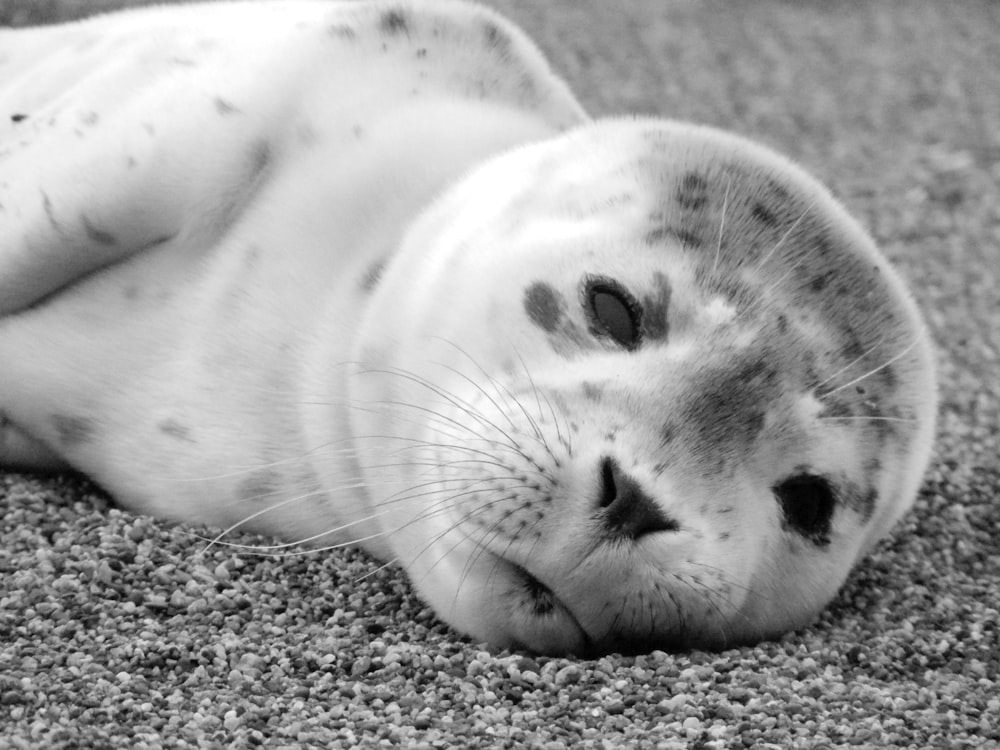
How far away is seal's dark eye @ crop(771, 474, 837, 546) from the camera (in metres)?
2.62

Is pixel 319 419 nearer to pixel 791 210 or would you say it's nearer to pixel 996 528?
pixel 791 210

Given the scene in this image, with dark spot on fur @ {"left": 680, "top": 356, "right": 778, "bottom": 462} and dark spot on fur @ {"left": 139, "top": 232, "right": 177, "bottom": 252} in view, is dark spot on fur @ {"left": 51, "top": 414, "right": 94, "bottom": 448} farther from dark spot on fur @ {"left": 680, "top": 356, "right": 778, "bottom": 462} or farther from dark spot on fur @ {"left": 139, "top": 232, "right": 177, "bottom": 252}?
dark spot on fur @ {"left": 680, "top": 356, "right": 778, "bottom": 462}

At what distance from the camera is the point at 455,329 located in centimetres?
273

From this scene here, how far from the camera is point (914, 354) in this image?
9.55ft

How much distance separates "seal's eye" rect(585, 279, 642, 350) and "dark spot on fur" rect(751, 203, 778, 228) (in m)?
0.37

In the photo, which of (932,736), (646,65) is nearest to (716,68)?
(646,65)

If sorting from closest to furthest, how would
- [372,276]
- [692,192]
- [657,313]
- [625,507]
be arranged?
[625,507], [657,313], [692,192], [372,276]

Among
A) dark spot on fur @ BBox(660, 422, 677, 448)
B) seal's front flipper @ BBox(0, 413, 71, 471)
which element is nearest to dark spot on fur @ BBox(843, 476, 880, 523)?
dark spot on fur @ BBox(660, 422, 677, 448)

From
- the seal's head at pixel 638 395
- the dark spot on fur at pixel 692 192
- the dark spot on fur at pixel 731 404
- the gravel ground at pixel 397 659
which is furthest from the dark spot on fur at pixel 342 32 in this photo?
the dark spot on fur at pixel 731 404

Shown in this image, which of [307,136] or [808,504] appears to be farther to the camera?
[307,136]

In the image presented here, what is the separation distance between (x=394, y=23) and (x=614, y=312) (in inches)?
47.8

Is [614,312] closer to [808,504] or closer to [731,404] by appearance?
[731,404]

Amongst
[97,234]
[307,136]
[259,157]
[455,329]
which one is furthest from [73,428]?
[455,329]

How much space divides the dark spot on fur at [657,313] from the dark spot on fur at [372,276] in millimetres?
679
